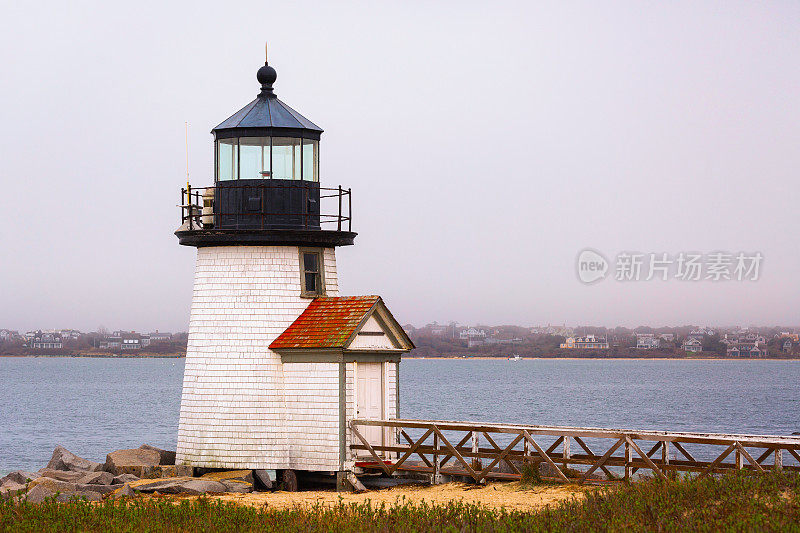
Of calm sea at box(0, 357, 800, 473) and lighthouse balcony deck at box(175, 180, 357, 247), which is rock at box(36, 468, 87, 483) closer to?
lighthouse balcony deck at box(175, 180, 357, 247)

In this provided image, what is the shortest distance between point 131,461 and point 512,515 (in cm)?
1076

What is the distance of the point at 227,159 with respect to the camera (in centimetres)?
2109

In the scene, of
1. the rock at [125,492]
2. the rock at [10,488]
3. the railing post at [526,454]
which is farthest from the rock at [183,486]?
the railing post at [526,454]

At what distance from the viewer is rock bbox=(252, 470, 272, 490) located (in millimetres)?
20094

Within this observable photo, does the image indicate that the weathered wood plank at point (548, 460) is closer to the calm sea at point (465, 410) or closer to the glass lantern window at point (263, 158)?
the glass lantern window at point (263, 158)

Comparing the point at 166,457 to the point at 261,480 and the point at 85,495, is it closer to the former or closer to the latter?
the point at 261,480

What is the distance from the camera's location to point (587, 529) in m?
12.1

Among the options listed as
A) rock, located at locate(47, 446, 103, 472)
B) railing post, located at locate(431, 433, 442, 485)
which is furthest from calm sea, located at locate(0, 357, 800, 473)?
railing post, located at locate(431, 433, 442, 485)

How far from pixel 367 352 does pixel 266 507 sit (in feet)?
16.9

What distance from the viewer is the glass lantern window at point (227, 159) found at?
68.9 ft

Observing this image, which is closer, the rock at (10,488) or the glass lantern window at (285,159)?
the rock at (10,488)

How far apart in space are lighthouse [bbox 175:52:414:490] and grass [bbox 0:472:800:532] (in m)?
4.88

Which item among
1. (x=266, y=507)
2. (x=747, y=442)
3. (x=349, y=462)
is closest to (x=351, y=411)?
(x=349, y=462)

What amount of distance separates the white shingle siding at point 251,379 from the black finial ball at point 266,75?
3.75m
